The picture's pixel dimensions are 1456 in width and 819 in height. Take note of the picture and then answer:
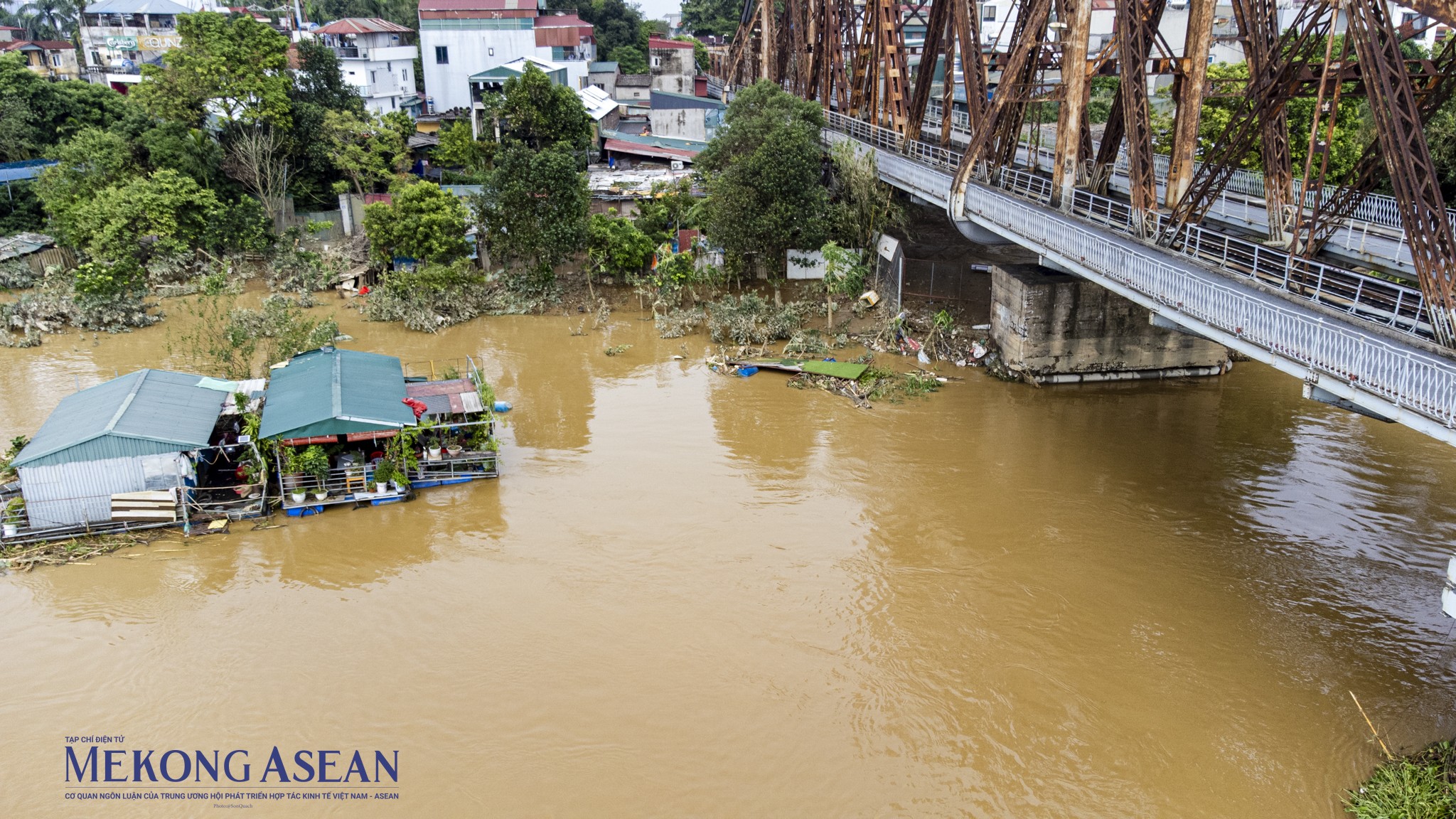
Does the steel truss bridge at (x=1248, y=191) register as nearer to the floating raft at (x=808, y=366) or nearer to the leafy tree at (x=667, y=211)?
the floating raft at (x=808, y=366)

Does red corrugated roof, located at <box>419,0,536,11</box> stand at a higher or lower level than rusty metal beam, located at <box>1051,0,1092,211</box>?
higher

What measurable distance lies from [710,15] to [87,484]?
2885 inches

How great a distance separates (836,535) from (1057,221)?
7914 mm

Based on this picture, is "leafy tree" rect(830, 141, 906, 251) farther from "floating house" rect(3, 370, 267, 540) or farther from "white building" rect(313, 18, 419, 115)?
"white building" rect(313, 18, 419, 115)

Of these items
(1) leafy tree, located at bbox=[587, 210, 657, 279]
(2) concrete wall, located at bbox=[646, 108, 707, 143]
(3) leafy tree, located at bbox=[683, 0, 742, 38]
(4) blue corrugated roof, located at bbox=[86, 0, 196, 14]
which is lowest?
(1) leafy tree, located at bbox=[587, 210, 657, 279]

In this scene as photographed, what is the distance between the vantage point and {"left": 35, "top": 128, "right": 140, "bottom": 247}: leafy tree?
3038 centimetres

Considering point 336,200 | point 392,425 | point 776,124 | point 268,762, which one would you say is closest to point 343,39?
point 336,200

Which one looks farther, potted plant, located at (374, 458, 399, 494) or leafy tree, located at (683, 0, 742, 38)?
leafy tree, located at (683, 0, 742, 38)

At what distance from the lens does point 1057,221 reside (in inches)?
715

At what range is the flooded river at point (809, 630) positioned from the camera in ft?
35.6

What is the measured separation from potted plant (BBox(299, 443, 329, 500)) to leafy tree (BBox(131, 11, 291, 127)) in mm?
23370

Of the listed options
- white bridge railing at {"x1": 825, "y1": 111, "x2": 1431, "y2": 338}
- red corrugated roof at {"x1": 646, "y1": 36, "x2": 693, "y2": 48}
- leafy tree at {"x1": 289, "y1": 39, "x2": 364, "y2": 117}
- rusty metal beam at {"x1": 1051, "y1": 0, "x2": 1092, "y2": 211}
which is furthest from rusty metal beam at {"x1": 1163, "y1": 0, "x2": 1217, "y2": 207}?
red corrugated roof at {"x1": 646, "y1": 36, "x2": 693, "y2": 48}

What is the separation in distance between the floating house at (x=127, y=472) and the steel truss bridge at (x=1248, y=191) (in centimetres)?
1662

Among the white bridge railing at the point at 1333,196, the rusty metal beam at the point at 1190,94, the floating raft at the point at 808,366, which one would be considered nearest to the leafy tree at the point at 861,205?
the floating raft at the point at 808,366
